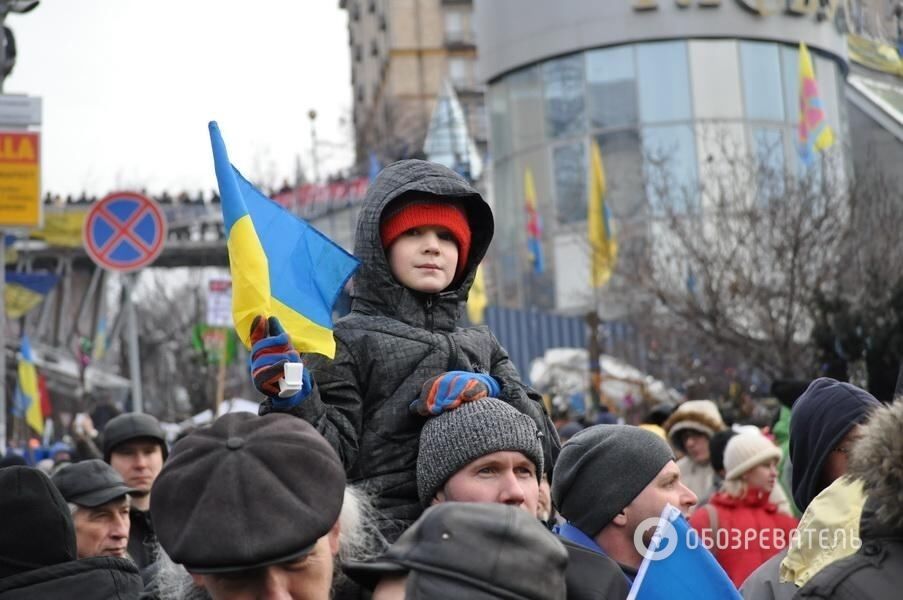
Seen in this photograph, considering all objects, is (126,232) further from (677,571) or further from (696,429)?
(677,571)

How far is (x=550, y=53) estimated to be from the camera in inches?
1505

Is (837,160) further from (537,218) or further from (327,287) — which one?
(327,287)

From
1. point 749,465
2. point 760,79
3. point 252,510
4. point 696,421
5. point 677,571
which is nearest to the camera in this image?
point 252,510

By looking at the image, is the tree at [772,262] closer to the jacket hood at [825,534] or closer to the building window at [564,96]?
the building window at [564,96]

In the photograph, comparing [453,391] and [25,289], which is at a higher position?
[25,289]

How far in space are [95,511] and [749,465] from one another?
3386 mm

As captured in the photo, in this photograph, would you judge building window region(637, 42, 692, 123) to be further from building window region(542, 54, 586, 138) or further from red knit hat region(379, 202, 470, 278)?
red knit hat region(379, 202, 470, 278)

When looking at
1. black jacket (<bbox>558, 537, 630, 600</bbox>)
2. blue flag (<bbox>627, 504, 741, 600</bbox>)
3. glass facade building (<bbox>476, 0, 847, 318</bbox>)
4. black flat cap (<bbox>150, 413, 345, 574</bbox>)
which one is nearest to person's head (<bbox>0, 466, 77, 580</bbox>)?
black jacket (<bbox>558, 537, 630, 600</bbox>)

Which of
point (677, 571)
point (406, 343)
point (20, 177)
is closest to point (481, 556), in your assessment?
point (677, 571)

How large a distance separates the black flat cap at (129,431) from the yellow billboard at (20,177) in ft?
29.2

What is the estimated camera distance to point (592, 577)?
3920 mm

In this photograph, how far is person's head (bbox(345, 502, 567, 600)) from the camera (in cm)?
271

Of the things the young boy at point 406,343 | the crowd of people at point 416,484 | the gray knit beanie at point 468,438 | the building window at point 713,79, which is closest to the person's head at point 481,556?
the crowd of people at point 416,484

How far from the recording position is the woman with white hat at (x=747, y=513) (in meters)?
7.96
